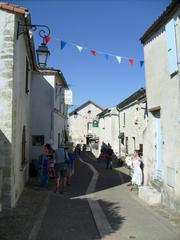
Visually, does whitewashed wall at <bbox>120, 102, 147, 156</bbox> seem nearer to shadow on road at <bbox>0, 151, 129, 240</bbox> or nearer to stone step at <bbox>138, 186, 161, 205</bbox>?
stone step at <bbox>138, 186, 161, 205</bbox>

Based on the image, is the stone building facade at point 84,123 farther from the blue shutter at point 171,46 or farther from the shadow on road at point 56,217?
the blue shutter at point 171,46

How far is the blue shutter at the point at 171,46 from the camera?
31.1 ft

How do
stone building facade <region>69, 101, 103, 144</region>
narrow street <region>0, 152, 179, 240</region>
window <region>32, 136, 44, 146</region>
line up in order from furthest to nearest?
stone building facade <region>69, 101, 103, 144</region> < window <region>32, 136, 44, 146</region> < narrow street <region>0, 152, 179, 240</region>

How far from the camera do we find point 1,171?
30.2 ft

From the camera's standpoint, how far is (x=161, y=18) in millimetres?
10438

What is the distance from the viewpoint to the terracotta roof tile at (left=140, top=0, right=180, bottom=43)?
30.5 feet

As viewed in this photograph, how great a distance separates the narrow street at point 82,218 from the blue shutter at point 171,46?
3.64m

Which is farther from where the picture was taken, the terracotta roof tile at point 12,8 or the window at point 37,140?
the window at point 37,140

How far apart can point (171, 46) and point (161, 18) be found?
1.12 metres

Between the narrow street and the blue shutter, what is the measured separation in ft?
11.9

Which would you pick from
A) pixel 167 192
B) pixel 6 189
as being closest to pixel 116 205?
pixel 167 192

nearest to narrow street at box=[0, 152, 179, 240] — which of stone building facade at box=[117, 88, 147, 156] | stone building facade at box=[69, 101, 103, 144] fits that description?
stone building facade at box=[117, 88, 147, 156]

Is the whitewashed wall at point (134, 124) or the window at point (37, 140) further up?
the whitewashed wall at point (134, 124)

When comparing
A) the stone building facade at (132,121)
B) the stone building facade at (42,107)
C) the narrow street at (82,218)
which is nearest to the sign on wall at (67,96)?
the stone building facade at (132,121)
